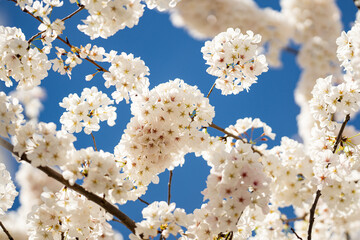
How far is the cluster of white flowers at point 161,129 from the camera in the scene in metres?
2.59

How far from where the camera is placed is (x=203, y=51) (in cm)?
291

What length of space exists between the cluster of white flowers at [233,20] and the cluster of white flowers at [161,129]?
4.56 meters

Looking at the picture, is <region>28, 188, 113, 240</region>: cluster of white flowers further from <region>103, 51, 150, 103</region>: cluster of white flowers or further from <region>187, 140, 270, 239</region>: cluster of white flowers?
<region>103, 51, 150, 103</region>: cluster of white flowers

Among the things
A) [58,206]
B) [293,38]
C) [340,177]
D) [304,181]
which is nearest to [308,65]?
[293,38]

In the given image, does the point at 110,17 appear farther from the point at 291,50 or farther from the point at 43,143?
the point at 291,50

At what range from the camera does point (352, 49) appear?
2.44 meters

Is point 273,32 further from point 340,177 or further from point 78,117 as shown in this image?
point 78,117

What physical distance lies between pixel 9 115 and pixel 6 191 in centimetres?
87

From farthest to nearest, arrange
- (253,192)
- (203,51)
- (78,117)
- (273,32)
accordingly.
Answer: (273,32) < (203,51) < (78,117) < (253,192)

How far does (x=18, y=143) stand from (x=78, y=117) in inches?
26.0

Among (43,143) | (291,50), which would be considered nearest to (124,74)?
(43,143)

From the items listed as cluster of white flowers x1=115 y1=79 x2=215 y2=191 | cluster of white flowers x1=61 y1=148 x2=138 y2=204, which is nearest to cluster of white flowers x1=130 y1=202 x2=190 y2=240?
cluster of white flowers x1=61 y1=148 x2=138 y2=204

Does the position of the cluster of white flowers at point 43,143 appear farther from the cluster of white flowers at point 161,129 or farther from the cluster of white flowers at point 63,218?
the cluster of white flowers at point 161,129

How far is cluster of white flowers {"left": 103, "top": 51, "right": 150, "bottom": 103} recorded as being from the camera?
2.79 m
